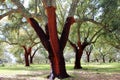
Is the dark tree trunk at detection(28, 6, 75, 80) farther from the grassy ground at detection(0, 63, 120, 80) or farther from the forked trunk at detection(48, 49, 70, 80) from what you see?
the grassy ground at detection(0, 63, 120, 80)

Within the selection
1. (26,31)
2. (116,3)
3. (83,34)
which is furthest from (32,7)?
(26,31)

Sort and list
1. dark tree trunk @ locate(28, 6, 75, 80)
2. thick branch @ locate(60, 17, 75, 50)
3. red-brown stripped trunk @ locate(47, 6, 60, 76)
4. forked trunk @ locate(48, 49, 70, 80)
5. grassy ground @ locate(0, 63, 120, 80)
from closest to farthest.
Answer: red-brown stripped trunk @ locate(47, 6, 60, 76), dark tree trunk @ locate(28, 6, 75, 80), forked trunk @ locate(48, 49, 70, 80), thick branch @ locate(60, 17, 75, 50), grassy ground @ locate(0, 63, 120, 80)

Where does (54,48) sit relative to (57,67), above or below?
above

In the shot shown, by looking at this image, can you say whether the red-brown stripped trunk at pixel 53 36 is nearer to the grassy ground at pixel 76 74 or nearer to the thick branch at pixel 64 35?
→ the thick branch at pixel 64 35

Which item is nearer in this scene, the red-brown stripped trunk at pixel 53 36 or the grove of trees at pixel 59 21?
the red-brown stripped trunk at pixel 53 36

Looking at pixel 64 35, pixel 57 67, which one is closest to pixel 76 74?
pixel 57 67

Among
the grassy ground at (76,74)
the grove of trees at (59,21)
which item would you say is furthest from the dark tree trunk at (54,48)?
the grassy ground at (76,74)

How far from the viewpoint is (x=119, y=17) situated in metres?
19.2

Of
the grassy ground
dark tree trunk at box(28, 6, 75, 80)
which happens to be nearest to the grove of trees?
dark tree trunk at box(28, 6, 75, 80)

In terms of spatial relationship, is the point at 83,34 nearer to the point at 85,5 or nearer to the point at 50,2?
the point at 85,5

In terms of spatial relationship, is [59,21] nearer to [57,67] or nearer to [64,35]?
[64,35]

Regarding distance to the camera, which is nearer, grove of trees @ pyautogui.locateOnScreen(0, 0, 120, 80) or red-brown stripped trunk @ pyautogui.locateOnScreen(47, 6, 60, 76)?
red-brown stripped trunk @ pyautogui.locateOnScreen(47, 6, 60, 76)

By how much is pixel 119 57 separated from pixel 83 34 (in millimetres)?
54104

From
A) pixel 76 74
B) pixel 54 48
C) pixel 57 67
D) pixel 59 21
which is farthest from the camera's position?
pixel 59 21
